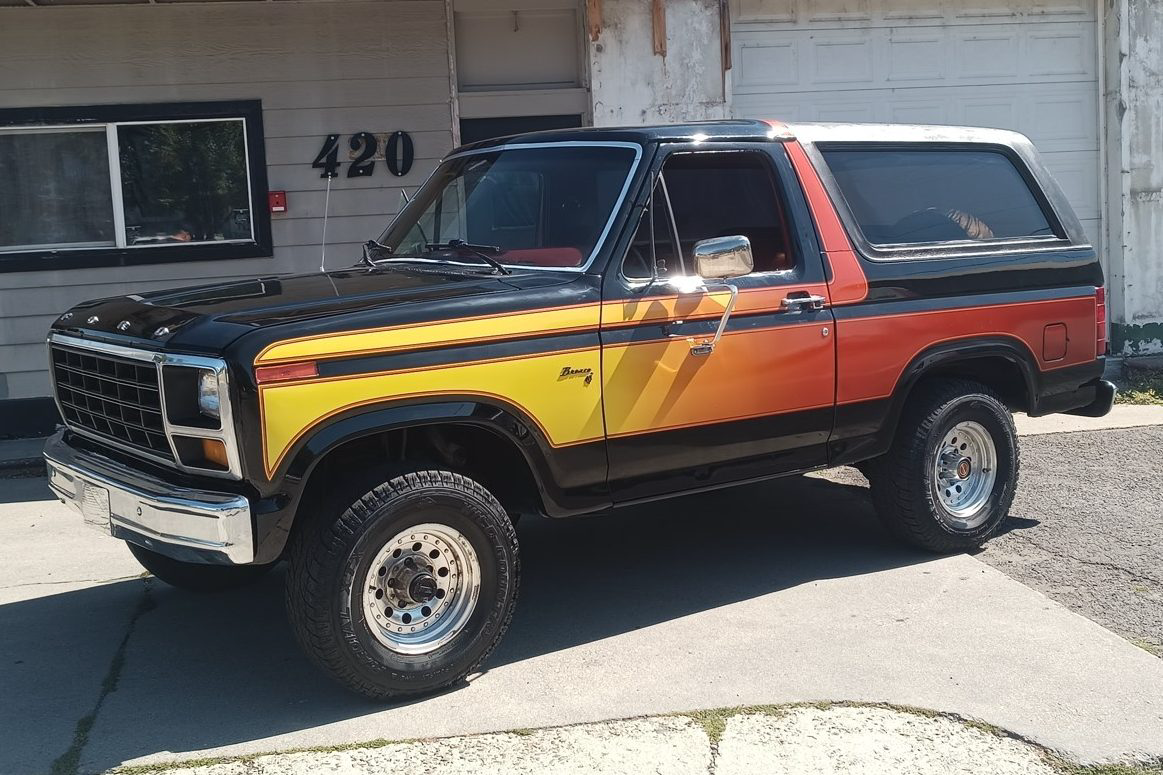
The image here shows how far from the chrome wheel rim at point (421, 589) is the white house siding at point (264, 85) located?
19.2ft

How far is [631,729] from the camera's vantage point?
13.4 ft

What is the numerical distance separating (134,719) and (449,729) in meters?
1.20

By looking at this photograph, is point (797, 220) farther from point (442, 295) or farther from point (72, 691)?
point (72, 691)

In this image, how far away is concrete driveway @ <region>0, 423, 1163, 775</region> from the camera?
4176 millimetres

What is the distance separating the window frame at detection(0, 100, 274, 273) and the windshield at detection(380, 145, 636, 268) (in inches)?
173

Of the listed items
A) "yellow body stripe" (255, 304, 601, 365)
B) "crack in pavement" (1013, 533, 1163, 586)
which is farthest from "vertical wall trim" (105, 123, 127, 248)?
"crack in pavement" (1013, 533, 1163, 586)

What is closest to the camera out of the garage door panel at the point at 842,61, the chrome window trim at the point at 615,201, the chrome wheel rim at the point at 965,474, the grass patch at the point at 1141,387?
the chrome window trim at the point at 615,201

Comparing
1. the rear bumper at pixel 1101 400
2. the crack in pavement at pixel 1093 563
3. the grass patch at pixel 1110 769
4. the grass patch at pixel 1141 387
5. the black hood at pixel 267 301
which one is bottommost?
the grass patch at pixel 1110 769

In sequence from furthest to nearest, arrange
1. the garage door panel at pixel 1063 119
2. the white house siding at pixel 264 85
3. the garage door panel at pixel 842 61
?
1. the garage door panel at pixel 1063 119
2. the garage door panel at pixel 842 61
3. the white house siding at pixel 264 85

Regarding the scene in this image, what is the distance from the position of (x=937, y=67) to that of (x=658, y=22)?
112 inches

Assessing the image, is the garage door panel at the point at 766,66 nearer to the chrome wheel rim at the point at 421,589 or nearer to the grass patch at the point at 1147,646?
the grass patch at the point at 1147,646

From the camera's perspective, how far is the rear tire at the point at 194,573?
216 inches

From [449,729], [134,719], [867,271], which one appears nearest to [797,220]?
[867,271]

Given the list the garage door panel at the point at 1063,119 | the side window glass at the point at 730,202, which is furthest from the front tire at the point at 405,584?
the garage door panel at the point at 1063,119
